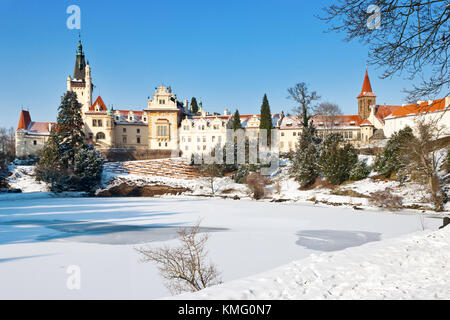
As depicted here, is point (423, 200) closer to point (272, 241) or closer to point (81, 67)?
point (272, 241)

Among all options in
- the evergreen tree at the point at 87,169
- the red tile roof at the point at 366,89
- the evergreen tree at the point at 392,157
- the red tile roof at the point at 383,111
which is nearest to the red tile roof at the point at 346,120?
the red tile roof at the point at 383,111

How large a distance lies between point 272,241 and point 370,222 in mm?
7099

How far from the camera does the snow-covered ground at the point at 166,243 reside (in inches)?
260

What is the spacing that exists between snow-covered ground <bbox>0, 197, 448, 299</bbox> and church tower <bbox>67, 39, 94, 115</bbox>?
4651cm

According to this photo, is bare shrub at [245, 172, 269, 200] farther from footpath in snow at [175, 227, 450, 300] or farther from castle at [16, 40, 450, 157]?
footpath in snow at [175, 227, 450, 300]

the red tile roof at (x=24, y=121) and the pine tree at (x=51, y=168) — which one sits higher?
the red tile roof at (x=24, y=121)

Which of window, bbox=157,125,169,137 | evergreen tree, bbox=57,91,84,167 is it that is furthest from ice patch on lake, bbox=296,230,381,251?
window, bbox=157,125,169,137

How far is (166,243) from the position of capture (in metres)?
11.5

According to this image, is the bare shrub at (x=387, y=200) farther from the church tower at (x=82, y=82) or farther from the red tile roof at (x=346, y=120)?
the church tower at (x=82, y=82)

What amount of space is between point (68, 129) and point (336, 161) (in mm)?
31433

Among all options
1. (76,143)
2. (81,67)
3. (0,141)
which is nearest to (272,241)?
(76,143)

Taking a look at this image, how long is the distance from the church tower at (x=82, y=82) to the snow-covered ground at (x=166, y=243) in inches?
1831

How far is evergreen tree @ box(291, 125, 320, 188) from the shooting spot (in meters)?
32.6

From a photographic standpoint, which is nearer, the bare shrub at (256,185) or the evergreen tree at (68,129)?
the bare shrub at (256,185)
